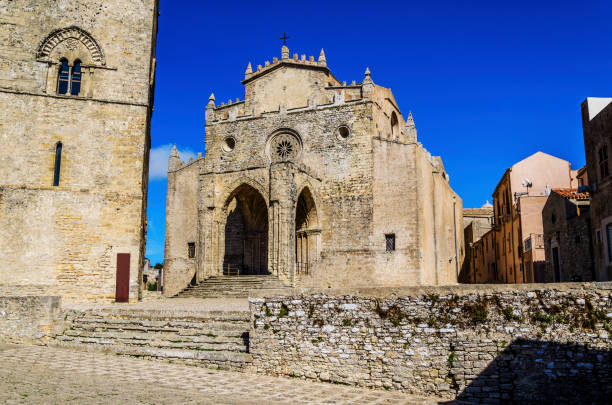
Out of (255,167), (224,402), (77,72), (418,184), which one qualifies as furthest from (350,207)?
(224,402)

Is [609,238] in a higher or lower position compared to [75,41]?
lower

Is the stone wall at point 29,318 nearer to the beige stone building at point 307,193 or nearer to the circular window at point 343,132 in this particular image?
the beige stone building at point 307,193

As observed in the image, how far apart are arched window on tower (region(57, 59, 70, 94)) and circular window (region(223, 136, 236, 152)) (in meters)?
10.6

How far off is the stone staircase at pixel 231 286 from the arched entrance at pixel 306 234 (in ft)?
12.9

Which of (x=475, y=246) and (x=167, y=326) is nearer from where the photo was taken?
(x=167, y=326)

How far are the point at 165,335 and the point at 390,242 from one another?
15975 millimetres

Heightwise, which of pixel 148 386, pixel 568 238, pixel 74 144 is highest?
pixel 74 144

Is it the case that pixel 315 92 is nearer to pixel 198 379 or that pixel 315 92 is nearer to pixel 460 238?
pixel 460 238

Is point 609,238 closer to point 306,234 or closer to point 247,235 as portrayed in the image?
point 306,234

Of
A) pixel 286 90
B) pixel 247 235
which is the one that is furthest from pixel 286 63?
pixel 247 235

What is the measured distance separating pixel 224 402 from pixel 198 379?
1.95 metres

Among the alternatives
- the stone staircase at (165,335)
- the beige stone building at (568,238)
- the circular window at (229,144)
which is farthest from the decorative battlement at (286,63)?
the stone staircase at (165,335)

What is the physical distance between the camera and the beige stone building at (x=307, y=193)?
2620cm

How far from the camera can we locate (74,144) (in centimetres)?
2002
